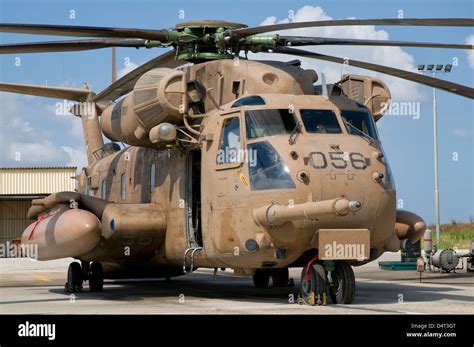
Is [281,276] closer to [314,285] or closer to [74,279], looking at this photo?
[74,279]

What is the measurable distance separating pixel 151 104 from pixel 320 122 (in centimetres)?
326

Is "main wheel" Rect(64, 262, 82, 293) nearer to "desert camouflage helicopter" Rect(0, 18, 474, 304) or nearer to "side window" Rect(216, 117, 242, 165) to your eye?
"desert camouflage helicopter" Rect(0, 18, 474, 304)

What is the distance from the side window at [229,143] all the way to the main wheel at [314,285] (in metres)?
2.33

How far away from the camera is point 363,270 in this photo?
28.6 meters

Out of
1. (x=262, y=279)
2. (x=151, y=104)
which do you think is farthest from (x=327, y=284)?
(x=262, y=279)

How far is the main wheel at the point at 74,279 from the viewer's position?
19219 mm

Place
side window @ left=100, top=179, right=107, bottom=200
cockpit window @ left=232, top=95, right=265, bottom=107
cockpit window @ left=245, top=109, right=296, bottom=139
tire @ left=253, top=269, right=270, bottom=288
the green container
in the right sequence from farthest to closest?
the green container < side window @ left=100, top=179, right=107, bottom=200 < tire @ left=253, top=269, right=270, bottom=288 < cockpit window @ left=232, top=95, right=265, bottom=107 < cockpit window @ left=245, top=109, right=296, bottom=139

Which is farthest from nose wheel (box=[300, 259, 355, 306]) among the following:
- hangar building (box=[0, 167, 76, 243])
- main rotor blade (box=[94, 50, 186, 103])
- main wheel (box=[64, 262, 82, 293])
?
hangar building (box=[0, 167, 76, 243])

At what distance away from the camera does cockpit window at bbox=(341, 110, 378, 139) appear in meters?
15.4

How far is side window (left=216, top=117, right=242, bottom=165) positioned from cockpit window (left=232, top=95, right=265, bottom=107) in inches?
12.4

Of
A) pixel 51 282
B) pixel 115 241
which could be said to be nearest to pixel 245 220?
pixel 115 241
